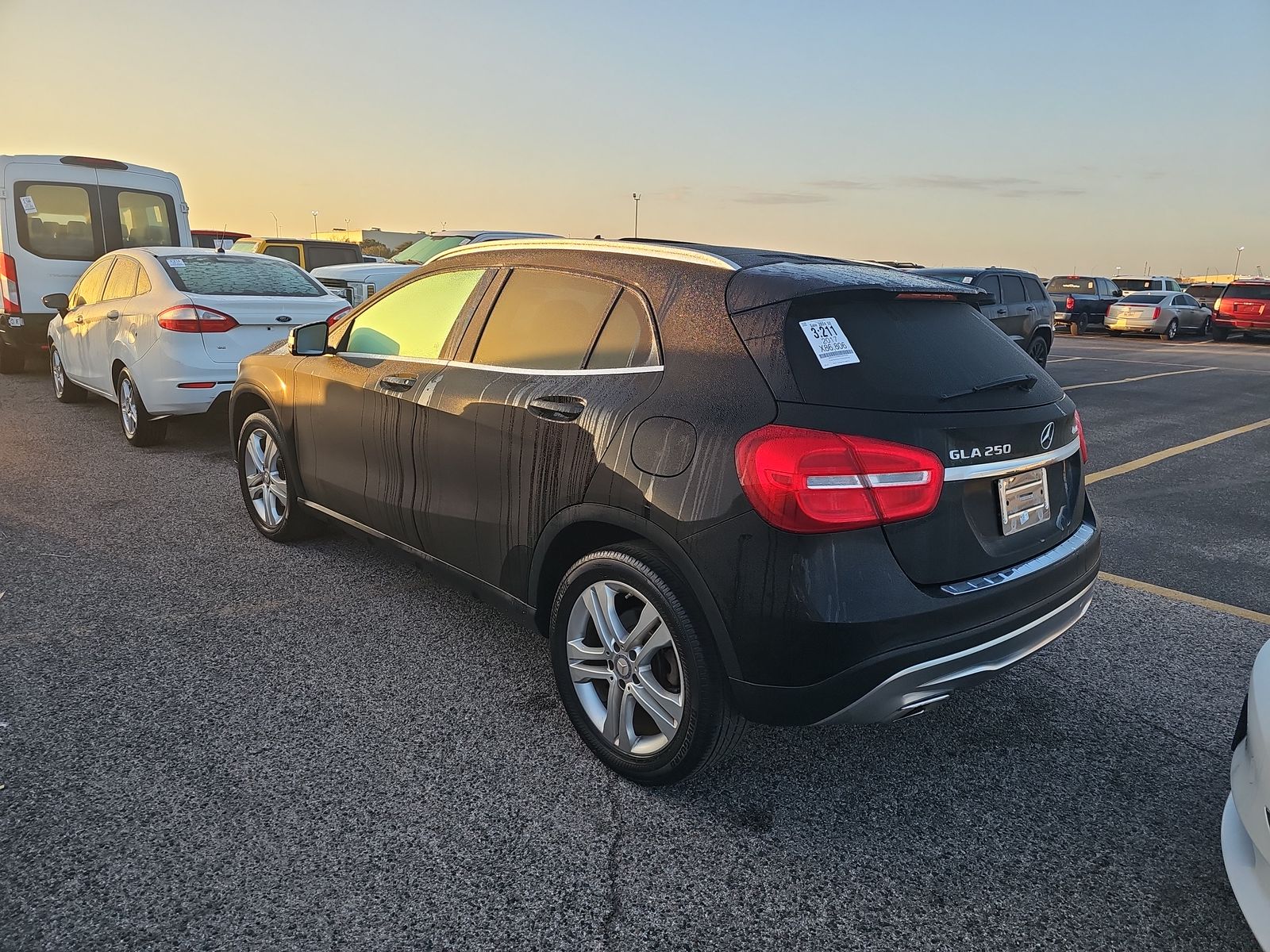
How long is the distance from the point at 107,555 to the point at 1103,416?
10.2m

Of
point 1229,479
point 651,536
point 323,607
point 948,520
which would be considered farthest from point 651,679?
point 1229,479

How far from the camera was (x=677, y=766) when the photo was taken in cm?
264

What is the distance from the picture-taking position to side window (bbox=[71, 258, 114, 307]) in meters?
8.12

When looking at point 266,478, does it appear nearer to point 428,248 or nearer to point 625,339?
point 625,339

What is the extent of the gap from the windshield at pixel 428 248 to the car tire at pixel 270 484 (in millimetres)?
9029

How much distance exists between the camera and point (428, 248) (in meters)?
14.5

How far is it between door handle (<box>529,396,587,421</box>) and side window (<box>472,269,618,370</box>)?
13cm

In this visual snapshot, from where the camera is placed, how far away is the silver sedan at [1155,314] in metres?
25.9

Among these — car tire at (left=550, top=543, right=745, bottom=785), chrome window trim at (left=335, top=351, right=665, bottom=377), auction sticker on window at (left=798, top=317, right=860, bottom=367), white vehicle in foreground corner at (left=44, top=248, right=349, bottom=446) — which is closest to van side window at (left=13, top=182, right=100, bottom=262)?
white vehicle in foreground corner at (left=44, top=248, right=349, bottom=446)

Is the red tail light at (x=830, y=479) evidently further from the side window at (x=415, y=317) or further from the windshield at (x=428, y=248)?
the windshield at (x=428, y=248)

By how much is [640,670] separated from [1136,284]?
113ft

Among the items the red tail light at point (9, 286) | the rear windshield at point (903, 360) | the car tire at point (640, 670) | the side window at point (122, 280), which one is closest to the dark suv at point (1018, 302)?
the side window at point (122, 280)

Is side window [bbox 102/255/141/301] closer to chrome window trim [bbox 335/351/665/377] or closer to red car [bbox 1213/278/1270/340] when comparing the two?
chrome window trim [bbox 335/351/665/377]

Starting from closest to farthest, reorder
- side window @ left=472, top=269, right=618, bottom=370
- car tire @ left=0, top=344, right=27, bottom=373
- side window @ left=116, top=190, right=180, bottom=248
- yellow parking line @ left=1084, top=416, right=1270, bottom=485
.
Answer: side window @ left=472, top=269, right=618, bottom=370, yellow parking line @ left=1084, top=416, right=1270, bottom=485, side window @ left=116, top=190, right=180, bottom=248, car tire @ left=0, top=344, right=27, bottom=373
